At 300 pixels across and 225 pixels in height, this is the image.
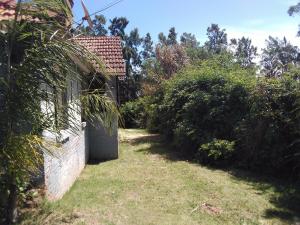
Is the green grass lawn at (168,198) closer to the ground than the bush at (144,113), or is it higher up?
closer to the ground

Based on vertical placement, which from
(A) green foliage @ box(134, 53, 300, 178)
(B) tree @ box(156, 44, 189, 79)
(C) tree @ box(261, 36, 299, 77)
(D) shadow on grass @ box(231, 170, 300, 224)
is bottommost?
→ (D) shadow on grass @ box(231, 170, 300, 224)

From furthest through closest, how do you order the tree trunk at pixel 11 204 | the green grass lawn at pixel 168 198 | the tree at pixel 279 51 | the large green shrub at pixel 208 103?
the tree at pixel 279 51, the large green shrub at pixel 208 103, the green grass lawn at pixel 168 198, the tree trunk at pixel 11 204

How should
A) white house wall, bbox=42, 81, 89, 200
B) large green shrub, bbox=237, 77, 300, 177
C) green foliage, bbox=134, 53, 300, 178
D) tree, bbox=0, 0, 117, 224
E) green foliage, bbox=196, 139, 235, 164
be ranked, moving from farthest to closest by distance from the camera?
green foliage, bbox=196, 139, 235, 164, green foliage, bbox=134, 53, 300, 178, large green shrub, bbox=237, 77, 300, 177, white house wall, bbox=42, 81, 89, 200, tree, bbox=0, 0, 117, 224

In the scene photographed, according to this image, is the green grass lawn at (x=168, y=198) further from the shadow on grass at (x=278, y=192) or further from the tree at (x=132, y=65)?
the tree at (x=132, y=65)

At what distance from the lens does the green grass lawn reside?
6.66m

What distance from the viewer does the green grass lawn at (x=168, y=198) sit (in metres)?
6.66

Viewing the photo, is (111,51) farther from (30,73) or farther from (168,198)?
(30,73)

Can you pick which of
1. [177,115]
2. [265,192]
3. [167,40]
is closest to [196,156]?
[177,115]

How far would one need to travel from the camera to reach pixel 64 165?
26.8 feet

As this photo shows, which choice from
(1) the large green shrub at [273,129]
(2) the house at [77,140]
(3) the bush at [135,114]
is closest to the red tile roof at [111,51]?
(2) the house at [77,140]

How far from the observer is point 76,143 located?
1002cm

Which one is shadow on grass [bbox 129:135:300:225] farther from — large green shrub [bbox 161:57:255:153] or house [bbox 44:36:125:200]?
house [bbox 44:36:125:200]

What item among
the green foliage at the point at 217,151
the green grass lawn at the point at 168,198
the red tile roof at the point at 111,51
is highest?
the red tile roof at the point at 111,51

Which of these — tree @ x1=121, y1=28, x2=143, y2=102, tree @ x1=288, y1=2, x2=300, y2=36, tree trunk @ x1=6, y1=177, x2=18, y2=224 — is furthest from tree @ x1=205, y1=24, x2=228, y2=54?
tree trunk @ x1=6, y1=177, x2=18, y2=224
